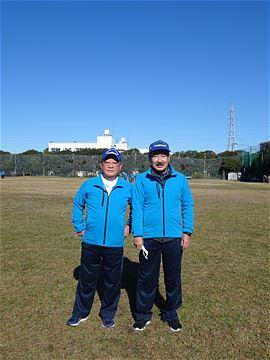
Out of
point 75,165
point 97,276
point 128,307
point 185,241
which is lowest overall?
point 128,307

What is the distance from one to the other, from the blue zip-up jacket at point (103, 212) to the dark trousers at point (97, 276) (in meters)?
0.09

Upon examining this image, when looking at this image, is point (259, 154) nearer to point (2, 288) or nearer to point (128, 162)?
point (128, 162)

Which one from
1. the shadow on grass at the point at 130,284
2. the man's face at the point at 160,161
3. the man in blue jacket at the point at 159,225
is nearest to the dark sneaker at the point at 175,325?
the man in blue jacket at the point at 159,225

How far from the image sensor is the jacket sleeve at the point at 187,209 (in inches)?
159

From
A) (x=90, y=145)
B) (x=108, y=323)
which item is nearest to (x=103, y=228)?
(x=108, y=323)

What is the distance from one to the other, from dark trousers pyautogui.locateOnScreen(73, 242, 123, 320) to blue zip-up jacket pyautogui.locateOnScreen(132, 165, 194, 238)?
15.9 inches

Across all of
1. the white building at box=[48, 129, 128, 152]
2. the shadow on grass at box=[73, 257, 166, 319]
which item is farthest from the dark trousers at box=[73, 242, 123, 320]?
the white building at box=[48, 129, 128, 152]

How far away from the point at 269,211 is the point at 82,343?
11.8m

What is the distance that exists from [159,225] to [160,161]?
0.63m

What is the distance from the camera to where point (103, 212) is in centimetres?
402

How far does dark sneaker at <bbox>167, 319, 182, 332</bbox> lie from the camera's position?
3.99 metres

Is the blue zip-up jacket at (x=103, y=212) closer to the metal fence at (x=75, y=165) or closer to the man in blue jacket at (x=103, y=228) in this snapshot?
the man in blue jacket at (x=103, y=228)

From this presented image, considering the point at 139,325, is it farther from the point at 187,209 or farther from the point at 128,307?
the point at 187,209

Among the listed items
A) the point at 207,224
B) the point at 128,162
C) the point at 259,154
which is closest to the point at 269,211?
the point at 207,224
